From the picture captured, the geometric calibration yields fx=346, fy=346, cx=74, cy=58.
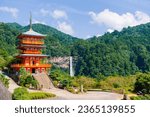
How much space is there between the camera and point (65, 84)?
15.4 meters

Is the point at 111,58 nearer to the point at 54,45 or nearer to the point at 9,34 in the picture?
the point at 54,45

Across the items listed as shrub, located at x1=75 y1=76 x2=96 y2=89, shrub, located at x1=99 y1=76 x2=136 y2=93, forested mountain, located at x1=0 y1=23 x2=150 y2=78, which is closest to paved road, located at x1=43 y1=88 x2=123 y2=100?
shrub, located at x1=75 y1=76 x2=96 y2=89

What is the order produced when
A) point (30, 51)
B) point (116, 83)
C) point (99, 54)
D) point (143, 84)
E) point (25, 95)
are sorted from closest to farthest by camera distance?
point (25, 95) < point (143, 84) < point (116, 83) < point (30, 51) < point (99, 54)

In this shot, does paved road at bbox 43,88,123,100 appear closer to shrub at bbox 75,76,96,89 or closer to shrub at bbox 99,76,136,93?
shrub at bbox 75,76,96,89

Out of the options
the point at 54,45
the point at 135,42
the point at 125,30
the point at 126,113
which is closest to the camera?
the point at 126,113

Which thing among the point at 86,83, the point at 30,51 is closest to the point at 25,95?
the point at 86,83

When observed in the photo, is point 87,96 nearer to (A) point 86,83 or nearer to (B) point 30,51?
(A) point 86,83

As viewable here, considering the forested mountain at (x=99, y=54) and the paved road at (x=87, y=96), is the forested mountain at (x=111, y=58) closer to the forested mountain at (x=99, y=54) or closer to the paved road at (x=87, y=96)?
the forested mountain at (x=99, y=54)

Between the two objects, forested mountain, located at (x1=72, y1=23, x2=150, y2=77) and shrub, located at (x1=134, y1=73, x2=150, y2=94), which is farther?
forested mountain, located at (x1=72, y1=23, x2=150, y2=77)

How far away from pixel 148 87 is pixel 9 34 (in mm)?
24633

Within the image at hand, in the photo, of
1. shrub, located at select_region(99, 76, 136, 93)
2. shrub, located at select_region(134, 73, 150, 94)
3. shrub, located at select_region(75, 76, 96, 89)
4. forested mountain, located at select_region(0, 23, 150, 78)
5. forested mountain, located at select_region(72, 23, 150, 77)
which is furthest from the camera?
forested mountain, located at select_region(72, 23, 150, 77)

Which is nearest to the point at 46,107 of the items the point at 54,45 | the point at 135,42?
the point at 54,45

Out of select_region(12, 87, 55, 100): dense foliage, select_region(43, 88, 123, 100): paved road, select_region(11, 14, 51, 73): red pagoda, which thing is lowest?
select_region(43, 88, 123, 100): paved road

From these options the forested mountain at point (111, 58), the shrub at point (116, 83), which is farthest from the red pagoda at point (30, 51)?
the forested mountain at point (111, 58)
